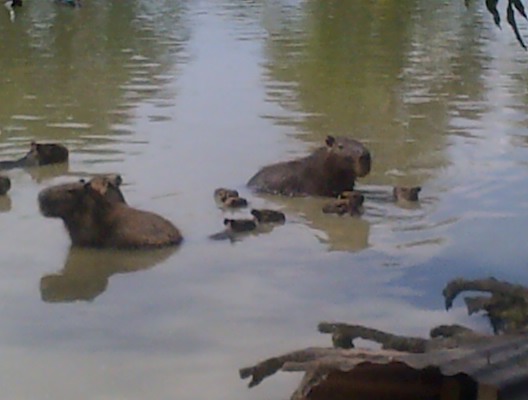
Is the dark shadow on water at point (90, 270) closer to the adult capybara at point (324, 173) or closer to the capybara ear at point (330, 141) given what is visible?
the adult capybara at point (324, 173)

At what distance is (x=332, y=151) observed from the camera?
21.2ft

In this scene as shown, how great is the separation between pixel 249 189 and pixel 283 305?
2137mm

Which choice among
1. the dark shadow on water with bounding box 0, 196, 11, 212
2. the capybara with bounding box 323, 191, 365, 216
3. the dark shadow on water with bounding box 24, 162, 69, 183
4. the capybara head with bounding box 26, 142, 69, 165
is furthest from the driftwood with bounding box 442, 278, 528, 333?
the capybara head with bounding box 26, 142, 69, 165

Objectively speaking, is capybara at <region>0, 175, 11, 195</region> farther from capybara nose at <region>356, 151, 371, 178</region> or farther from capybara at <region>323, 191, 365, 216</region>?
capybara nose at <region>356, 151, 371, 178</region>

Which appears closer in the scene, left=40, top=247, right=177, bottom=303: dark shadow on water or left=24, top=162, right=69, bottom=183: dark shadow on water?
left=40, top=247, right=177, bottom=303: dark shadow on water

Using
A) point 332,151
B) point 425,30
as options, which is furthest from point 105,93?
point 425,30

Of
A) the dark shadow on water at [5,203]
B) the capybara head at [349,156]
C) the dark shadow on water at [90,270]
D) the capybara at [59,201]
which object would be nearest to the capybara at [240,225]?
the dark shadow on water at [90,270]

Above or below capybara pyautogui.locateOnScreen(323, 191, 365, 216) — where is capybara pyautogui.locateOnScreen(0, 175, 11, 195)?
above

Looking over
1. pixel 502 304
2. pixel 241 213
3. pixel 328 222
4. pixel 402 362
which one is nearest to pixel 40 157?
pixel 241 213

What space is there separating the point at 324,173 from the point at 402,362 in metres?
4.19

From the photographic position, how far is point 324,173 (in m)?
6.46

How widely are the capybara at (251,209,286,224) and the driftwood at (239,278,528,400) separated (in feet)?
7.24

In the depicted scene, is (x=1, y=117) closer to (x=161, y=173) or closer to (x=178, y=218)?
(x=161, y=173)

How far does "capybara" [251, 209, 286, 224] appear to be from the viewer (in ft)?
19.0
